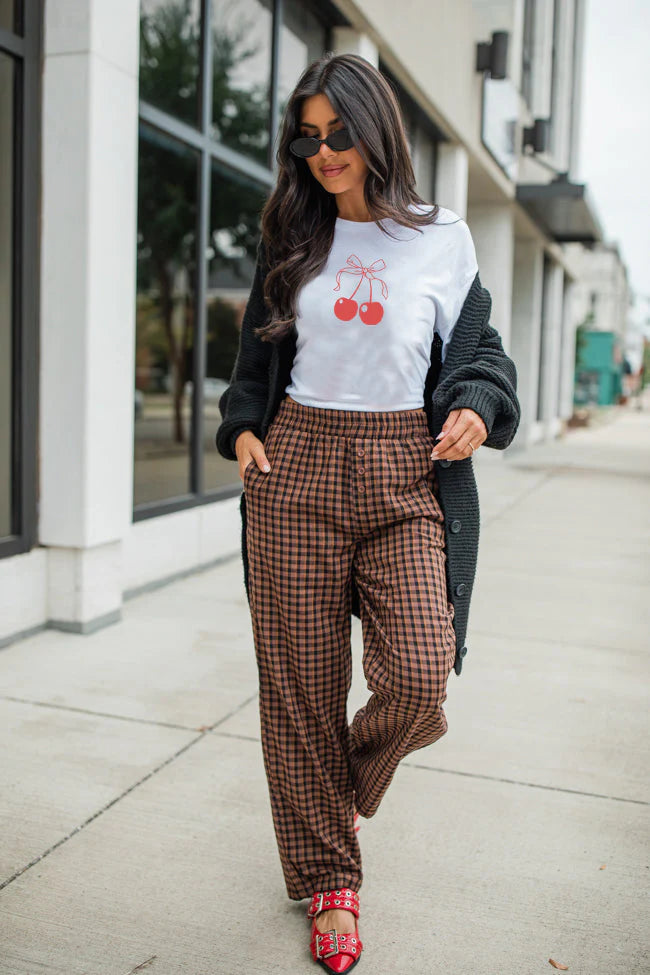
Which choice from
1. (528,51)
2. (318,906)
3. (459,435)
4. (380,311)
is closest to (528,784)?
(318,906)

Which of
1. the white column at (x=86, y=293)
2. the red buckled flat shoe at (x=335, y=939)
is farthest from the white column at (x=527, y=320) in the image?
the red buckled flat shoe at (x=335, y=939)

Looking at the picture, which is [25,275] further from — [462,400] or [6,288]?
[462,400]

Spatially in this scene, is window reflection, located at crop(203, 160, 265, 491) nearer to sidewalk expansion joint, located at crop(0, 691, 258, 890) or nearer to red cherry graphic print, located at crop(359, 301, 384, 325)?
sidewalk expansion joint, located at crop(0, 691, 258, 890)

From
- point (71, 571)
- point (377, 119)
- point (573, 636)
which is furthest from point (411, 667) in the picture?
point (573, 636)

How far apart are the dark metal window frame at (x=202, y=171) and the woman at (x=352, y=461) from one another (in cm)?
344

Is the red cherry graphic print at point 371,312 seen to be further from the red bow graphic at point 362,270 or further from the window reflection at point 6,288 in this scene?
the window reflection at point 6,288

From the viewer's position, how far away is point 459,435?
215cm

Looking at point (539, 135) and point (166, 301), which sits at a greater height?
point (539, 135)

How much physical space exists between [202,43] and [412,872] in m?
5.31

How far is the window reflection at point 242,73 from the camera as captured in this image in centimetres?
733

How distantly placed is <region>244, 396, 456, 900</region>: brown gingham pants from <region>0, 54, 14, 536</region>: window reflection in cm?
272

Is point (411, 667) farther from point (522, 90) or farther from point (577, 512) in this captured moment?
point (522, 90)

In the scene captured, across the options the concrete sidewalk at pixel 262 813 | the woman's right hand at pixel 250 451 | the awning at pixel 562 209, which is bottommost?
the concrete sidewalk at pixel 262 813

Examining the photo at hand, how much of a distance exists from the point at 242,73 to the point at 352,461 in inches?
271
